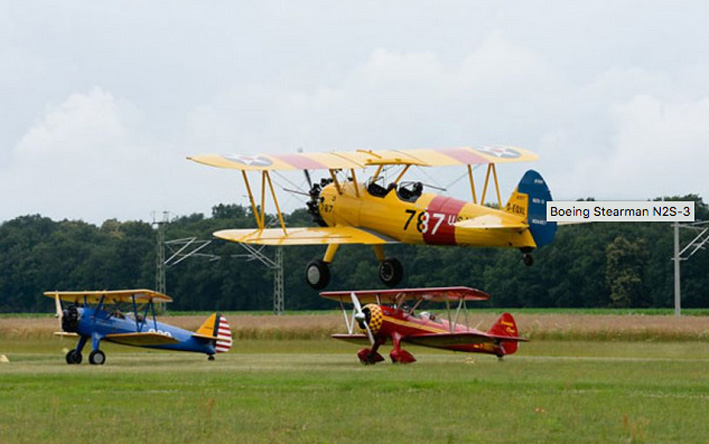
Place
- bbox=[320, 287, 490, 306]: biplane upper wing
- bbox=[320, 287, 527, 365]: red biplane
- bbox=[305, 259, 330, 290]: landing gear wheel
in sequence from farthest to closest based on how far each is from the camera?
bbox=[320, 287, 490, 306]: biplane upper wing → bbox=[320, 287, 527, 365]: red biplane → bbox=[305, 259, 330, 290]: landing gear wheel

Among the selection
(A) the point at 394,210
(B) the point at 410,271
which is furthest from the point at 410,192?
(B) the point at 410,271

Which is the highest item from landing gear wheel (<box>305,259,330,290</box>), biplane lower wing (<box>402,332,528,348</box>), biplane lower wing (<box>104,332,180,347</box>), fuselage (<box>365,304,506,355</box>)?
landing gear wheel (<box>305,259,330,290</box>)

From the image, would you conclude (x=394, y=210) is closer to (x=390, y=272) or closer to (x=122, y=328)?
(x=390, y=272)

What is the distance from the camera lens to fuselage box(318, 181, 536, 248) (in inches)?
936

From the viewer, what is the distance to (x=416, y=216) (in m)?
25.1

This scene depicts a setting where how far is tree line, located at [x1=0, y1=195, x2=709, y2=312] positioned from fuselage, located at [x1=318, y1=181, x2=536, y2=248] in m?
39.6

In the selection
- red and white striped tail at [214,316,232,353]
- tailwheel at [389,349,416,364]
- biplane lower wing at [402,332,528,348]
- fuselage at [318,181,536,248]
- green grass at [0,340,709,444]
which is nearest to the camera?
green grass at [0,340,709,444]

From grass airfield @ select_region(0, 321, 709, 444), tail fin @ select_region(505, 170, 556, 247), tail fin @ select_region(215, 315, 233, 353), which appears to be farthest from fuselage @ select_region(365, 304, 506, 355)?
tail fin @ select_region(505, 170, 556, 247)

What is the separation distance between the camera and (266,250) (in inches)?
3735

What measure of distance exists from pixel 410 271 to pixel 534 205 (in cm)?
4699

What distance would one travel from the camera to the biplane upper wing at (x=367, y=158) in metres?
26.3

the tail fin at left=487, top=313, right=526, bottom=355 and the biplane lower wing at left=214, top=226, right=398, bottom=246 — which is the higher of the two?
the biplane lower wing at left=214, top=226, right=398, bottom=246

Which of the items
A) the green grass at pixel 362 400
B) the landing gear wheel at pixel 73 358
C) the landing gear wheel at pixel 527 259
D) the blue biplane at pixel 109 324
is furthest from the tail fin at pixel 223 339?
the landing gear wheel at pixel 527 259

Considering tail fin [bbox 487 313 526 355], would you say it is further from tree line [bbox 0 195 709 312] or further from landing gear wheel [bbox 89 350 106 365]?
tree line [bbox 0 195 709 312]
